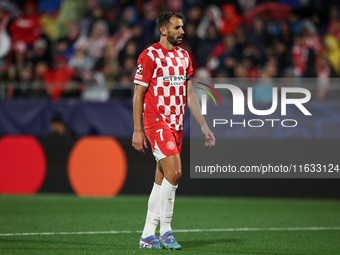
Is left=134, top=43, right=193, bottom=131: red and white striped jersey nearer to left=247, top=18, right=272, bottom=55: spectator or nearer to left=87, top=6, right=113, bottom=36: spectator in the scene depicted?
left=247, top=18, right=272, bottom=55: spectator

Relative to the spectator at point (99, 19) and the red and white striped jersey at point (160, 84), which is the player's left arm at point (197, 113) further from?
the spectator at point (99, 19)

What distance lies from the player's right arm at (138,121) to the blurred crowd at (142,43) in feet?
21.2

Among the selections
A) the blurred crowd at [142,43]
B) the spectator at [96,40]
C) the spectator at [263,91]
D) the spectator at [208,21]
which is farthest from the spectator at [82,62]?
the spectator at [263,91]

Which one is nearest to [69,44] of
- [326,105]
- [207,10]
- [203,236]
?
[207,10]

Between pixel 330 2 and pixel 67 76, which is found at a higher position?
pixel 330 2

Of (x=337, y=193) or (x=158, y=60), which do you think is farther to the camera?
(x=337, y=193)

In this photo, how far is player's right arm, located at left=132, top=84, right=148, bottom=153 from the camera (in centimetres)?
776

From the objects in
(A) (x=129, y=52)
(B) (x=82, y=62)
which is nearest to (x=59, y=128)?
(A) (x=129, y=52)

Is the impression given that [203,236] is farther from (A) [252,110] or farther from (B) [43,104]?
(B) [43,104]

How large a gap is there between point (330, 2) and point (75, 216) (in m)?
10.4

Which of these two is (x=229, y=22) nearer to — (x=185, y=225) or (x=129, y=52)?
(x=129, y=52)

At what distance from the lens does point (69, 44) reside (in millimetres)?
19188

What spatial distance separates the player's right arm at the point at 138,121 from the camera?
7.76 metres

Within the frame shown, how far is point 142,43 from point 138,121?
32.2 ft
